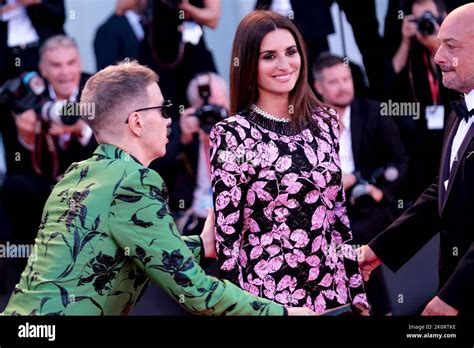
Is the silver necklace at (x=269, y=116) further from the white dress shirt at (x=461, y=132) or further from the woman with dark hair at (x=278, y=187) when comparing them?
the white dress shirt at (x=461, y=132)

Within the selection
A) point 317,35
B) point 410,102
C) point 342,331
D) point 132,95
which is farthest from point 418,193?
point 132,95

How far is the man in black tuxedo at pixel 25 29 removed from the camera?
568 centimetres

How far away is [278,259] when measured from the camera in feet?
12.7

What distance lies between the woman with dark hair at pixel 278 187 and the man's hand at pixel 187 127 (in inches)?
65.2

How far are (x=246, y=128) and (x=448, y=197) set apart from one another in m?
0.77

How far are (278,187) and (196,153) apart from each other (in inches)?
74.9

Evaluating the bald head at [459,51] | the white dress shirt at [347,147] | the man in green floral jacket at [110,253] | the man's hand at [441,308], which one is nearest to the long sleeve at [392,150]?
the white dress shirt at [347,147]

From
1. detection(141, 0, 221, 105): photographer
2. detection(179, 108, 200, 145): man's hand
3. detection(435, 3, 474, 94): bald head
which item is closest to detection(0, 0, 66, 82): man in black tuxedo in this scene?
detection(141, 0, 221, 105): photographer

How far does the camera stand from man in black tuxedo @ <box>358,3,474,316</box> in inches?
154

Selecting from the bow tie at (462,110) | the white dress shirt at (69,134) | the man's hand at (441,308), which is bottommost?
the man's hand at (441,308)

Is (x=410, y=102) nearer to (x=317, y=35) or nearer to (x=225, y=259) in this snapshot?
(x=317, y=35)

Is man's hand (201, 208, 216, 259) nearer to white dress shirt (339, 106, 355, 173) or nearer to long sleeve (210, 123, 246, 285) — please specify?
long sleeve (210, 123, 246, 285)

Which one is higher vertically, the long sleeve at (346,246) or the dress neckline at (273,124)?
the dress neckline at (273,124)

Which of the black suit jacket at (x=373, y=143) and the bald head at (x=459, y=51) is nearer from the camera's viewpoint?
the bald head at (x=459, y=51)
